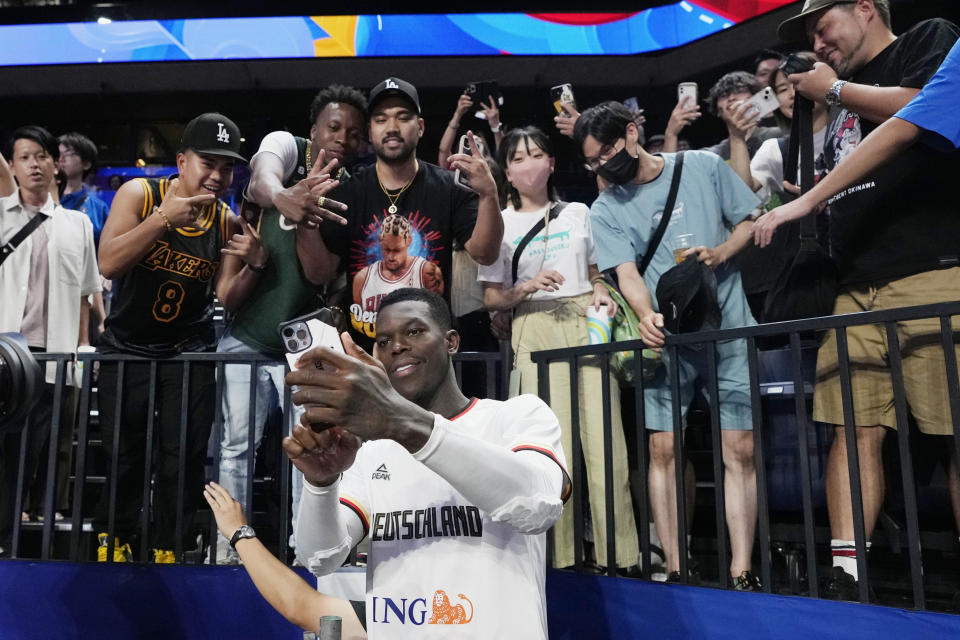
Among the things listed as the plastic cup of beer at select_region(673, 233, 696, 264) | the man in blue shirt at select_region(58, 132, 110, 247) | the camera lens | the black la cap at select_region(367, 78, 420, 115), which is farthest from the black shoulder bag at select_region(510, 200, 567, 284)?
the man in blue shirt at select_region(58, 132, 110, 247)

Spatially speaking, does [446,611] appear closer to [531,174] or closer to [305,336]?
[305,336]

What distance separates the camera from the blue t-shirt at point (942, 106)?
271 cm

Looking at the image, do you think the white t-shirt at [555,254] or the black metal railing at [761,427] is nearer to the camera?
the black metal railing at [761,427]

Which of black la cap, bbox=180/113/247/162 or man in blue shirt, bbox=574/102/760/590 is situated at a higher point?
black la cap, bbox=180/113/247/162

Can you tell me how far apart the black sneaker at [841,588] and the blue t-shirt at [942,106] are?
1.43 metres

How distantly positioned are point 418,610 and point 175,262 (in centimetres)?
231

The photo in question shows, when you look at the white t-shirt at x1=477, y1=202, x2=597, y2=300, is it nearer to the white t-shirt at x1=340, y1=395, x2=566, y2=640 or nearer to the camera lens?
the white t-shirt at x1=340, y1=395, x2=566, y2=640

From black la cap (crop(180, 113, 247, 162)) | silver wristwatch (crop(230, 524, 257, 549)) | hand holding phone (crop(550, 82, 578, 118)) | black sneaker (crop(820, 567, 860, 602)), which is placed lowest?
black sneaker (crop(820, 567, 860, 602))

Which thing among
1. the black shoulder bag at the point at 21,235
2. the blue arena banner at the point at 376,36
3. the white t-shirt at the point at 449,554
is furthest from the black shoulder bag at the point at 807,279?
the blue arena banner at the point at 376,36

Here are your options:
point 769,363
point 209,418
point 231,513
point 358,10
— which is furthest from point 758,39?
point 231,513

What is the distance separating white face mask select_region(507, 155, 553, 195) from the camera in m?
4.04

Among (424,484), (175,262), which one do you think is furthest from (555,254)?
(424,484)

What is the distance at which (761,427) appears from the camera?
9.34 feet

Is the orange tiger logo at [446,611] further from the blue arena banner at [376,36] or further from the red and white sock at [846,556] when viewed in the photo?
the blue arena banner at [376,36]
